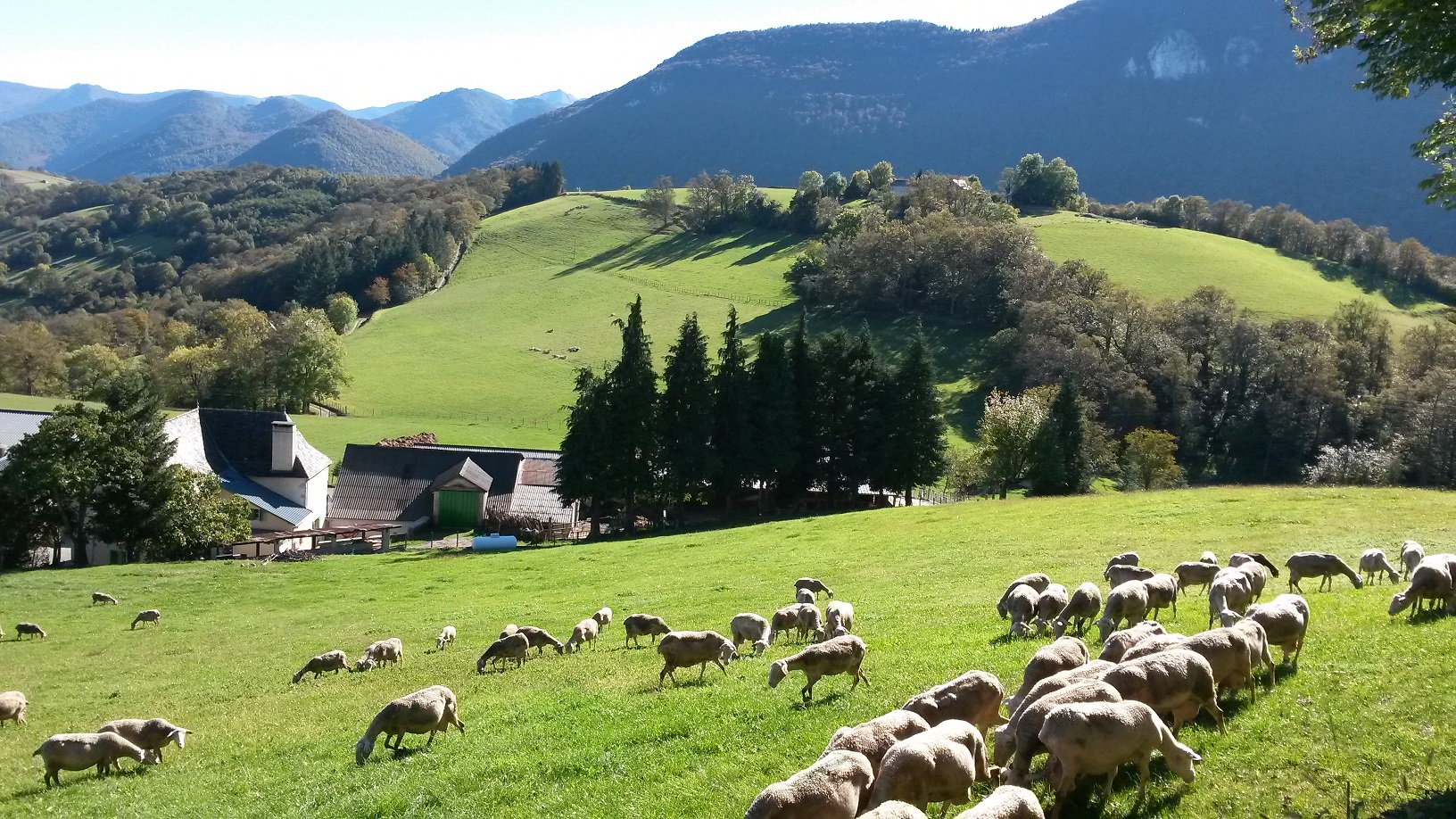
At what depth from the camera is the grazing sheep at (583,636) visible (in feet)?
78.4

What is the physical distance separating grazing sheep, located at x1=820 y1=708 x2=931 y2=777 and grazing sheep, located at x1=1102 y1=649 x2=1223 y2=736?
2.23m

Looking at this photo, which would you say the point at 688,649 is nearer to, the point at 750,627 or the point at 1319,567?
the point at 750,627

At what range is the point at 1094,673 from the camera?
11.0 meters

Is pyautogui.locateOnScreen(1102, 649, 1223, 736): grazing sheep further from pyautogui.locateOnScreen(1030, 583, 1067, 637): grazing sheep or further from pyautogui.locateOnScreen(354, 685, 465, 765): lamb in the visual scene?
pyautogui.locateOnScreen(354, 685, 465, 765): lamb

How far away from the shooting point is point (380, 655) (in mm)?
24906

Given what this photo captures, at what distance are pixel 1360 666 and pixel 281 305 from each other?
15647 centimetres

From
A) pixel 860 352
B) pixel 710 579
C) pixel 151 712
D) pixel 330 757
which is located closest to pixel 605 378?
pixel 860 352

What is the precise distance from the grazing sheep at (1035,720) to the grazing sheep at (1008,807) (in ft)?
3.44

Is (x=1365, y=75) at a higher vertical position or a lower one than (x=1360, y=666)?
higher

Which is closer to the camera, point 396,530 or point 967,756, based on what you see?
point 967,756

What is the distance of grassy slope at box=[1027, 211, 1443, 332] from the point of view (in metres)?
113

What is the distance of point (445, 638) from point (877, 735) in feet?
65.4

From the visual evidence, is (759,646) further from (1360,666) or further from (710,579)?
(710,579)

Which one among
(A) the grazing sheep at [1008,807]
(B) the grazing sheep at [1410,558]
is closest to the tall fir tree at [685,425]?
(B) the grazing sheep at [1410,558]
